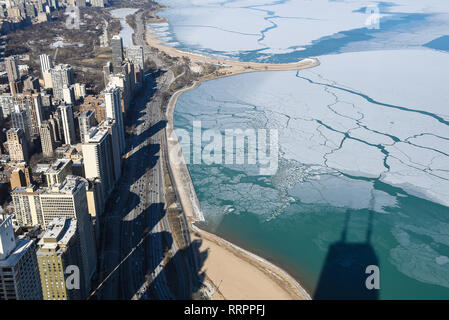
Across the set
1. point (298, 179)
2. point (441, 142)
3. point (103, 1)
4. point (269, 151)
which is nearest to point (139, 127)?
point (269, 151)

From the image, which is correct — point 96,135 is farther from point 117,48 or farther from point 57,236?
point 117,48

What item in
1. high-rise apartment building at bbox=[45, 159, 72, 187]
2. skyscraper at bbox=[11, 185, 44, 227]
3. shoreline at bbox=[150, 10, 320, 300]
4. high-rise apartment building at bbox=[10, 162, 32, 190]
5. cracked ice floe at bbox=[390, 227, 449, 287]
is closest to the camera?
shoreline at bbox=[150, 10, 320, 300]

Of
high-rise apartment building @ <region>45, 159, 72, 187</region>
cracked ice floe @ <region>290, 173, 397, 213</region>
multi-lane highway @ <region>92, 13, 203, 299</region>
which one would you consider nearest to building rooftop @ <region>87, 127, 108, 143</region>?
high-rise apartment building @ <region>45, 159, 72, 187</region>

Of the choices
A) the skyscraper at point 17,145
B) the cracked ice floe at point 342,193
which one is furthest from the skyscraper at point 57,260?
the skyscraper at point 17,145

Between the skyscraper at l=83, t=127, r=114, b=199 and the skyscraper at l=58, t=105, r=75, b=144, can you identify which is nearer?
the skyscraper at l=83, t=127, r=114, b=199

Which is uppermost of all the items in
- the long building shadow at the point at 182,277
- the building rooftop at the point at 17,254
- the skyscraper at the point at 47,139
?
the building rooftop at the point at 17,254

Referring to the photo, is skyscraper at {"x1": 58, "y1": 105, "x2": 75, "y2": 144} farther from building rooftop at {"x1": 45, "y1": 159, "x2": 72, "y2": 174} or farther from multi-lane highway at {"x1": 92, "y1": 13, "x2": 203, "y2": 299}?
building rooftop at {"x1": 45, "y1": 159, "x2": 72, "y2": 174}

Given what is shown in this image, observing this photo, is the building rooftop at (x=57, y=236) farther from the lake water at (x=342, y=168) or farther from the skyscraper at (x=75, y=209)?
the lake water at (x=342, y=168)

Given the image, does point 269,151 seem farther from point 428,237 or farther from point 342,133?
point 428,237
